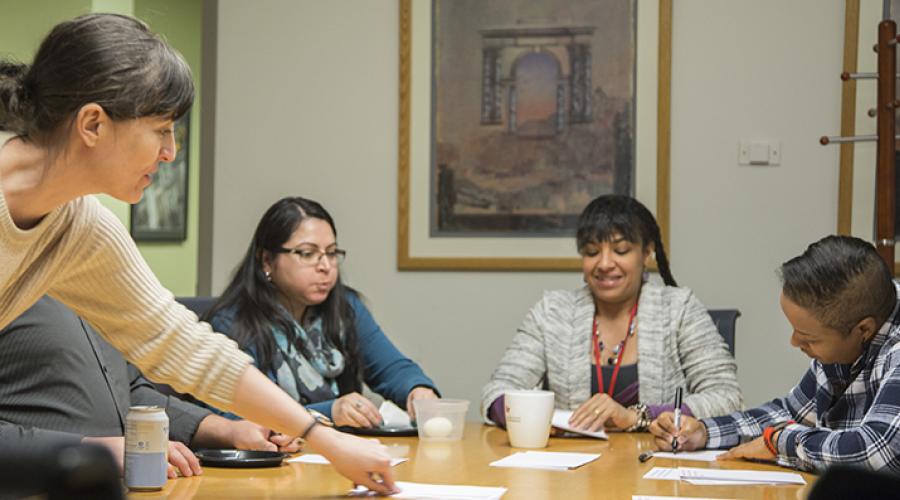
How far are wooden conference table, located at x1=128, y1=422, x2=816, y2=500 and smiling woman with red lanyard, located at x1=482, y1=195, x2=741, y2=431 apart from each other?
2.12ft

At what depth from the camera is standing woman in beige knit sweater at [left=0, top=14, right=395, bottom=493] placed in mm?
1477

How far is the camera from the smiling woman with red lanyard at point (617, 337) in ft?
9.33

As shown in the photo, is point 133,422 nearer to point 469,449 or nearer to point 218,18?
point 469,449

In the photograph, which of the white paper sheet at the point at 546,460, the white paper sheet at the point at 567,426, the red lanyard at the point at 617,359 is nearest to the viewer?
the white paper sheet at the point at 546,460

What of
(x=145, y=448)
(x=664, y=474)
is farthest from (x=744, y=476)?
(x=145, y=448)

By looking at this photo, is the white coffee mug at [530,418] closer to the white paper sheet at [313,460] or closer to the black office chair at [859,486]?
the white paper sheet at [313,460]

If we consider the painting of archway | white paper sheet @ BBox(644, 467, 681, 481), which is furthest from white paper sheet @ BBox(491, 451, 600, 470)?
the painting of archway

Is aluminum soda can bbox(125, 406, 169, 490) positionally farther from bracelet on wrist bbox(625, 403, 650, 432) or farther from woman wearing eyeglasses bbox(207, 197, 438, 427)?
bracelet on wrist bbox(625, 403, 650, 432)

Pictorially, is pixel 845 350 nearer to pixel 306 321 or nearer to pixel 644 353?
pixel 644 353

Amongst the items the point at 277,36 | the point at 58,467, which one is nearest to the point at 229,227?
the point at 277,36

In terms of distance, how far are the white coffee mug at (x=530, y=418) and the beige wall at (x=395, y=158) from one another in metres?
1.52

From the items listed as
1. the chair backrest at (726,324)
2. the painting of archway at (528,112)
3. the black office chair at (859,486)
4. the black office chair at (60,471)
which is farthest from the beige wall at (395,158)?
the black office chair at (60,471)

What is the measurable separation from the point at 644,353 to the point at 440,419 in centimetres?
74

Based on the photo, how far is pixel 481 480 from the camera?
1828 mm
